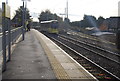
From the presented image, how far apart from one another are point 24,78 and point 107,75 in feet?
13.0

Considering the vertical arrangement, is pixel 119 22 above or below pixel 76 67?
above

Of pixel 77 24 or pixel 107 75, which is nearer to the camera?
pixel 107 75

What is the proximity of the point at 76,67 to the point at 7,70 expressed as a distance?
290cm

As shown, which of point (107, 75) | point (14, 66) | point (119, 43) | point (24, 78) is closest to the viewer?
point (24, 78)

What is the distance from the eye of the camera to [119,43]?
19.8 m

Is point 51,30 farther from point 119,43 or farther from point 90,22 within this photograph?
point 90,22

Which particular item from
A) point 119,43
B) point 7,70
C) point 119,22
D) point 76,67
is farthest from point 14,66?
point 119,22

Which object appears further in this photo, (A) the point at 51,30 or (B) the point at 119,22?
(A) the point at 51,30

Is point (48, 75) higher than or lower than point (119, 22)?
lower

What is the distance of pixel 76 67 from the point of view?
8.73 meters

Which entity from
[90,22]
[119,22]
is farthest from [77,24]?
[119,22]

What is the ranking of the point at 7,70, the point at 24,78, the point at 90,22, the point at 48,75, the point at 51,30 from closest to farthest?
the point at 24,78
the point at 48,75
the point at 7,70
the point at 51,30
the point at 90,22

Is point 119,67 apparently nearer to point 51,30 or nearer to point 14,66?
point 14,66

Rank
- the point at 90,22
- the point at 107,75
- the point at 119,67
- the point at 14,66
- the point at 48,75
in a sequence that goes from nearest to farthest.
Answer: the point at 48,75
the point at 14,66
the point at 107,75
the point at 119,67
the point at 90,22
